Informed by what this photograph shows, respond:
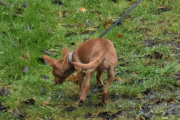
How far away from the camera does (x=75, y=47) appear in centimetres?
563

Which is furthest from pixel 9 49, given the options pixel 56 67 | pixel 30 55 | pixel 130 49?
pixel 130 49

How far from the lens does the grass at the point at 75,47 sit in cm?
383

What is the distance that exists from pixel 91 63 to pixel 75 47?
223cm

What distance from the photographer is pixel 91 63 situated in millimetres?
3439

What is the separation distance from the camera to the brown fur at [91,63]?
136 inches

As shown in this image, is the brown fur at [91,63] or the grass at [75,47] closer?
the brown fur at [91,63]

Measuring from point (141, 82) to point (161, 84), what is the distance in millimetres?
350

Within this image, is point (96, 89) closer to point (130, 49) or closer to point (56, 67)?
point (56, 67)

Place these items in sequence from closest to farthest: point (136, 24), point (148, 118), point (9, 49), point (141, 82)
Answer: point (148, 118) < point (141, 82) < point (9, 49) < point (136, 24)

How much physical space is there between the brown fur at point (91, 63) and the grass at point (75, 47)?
0.87ft

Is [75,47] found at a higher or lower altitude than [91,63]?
lower

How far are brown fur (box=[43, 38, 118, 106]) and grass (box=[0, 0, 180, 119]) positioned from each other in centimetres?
26

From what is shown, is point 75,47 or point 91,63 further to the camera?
point 75,47

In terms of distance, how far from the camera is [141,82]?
4.14 metres
